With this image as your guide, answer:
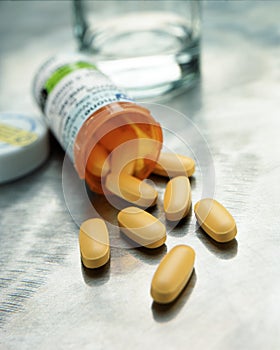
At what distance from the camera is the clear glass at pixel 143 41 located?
824 mm

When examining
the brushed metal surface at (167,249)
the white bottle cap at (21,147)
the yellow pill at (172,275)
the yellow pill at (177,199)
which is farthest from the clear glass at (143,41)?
the yellow pill at (172,275)

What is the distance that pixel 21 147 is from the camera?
707 millimetres

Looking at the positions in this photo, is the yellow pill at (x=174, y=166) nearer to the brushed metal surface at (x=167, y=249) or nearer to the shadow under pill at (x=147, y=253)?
the brushed metal surface at (x=167, y=249)

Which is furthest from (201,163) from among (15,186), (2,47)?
(2,47)

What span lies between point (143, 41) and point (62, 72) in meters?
0.18

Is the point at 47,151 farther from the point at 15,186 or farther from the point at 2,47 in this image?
the point at 2,47

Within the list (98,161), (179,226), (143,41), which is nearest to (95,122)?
(98,161)

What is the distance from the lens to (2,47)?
1.08 meters

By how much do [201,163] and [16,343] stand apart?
31 centimetres

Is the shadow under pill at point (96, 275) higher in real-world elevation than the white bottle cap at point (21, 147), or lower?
higher

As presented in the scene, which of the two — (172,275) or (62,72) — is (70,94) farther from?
(172,275)

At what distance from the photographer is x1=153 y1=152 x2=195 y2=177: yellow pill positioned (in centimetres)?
65

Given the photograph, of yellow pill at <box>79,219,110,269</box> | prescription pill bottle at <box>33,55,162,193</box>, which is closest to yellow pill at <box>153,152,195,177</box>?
prescription pill bottle at <box>33,55,162,193</box>

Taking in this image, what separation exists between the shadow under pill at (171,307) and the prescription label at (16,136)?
0.31 meters
